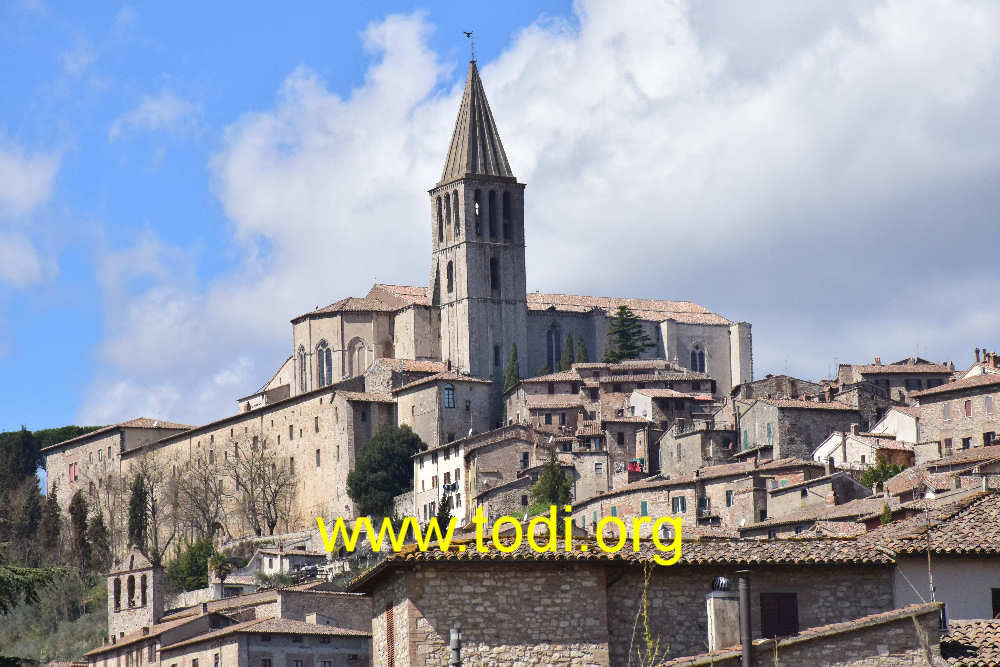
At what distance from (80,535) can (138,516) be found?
3.41 meters

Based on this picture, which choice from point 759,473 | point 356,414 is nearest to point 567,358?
point 356,414

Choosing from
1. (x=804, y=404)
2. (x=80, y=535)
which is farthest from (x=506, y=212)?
(x=804, y=404)

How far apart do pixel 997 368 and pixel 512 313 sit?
3837 cm

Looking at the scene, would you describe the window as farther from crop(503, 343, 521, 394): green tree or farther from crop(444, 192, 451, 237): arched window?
crop(444, 192, 451, 237): arched window

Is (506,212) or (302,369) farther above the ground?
(506,212)

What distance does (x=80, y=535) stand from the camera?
95.8m

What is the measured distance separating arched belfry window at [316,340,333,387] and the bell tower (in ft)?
21.0

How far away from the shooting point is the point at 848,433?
72.3m

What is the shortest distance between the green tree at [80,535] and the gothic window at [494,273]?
25.7 meters

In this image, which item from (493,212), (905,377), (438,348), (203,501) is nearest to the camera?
(905,377)

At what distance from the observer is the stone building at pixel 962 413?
65.2m

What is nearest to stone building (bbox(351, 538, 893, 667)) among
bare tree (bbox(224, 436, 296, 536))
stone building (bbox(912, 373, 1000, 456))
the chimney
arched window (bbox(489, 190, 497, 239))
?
the chimney

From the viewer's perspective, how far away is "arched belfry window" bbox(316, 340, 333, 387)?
108312 mm

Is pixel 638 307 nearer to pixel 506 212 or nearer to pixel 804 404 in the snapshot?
pixel 506 212
